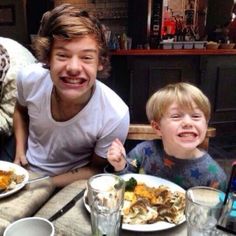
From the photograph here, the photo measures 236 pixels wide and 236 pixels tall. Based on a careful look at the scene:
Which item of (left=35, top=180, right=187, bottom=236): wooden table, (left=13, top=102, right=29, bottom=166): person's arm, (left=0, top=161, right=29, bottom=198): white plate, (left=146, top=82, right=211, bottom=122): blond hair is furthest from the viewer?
(left=13, top=102, right=29, bottom=166): person's arm

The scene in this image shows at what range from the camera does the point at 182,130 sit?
113cm

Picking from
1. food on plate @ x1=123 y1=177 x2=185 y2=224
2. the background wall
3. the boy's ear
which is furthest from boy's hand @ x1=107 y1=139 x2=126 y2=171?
the background wall

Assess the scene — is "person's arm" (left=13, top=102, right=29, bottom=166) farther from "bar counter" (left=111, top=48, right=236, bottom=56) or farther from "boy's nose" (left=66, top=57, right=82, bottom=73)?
"bar counter" (left=111, top=48, right=236, bottom=56)

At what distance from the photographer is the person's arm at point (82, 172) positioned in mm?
1179

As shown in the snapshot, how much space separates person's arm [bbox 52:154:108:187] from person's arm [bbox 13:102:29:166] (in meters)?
0.29

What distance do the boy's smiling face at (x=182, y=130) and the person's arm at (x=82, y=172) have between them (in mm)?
281

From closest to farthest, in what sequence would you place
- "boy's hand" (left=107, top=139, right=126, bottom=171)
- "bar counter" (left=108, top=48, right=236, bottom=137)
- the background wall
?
"boy's hand" (left=107, top=139, right=126, bottom=171) → "bar counter" (left=108, top=48, right=236, bottom=137) → the background wall

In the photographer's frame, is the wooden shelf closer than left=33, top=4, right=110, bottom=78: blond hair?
No

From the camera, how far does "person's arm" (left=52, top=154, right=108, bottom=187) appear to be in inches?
46.4

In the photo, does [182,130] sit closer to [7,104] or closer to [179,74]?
[7,104]

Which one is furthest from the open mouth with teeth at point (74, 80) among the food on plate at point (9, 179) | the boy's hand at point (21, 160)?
the boy's hand at point (21, 160)

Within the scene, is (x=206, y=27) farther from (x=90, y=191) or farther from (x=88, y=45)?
(x=90, y=191)

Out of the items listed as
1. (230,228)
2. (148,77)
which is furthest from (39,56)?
(148,77)

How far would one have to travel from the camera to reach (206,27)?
4.49 meters
